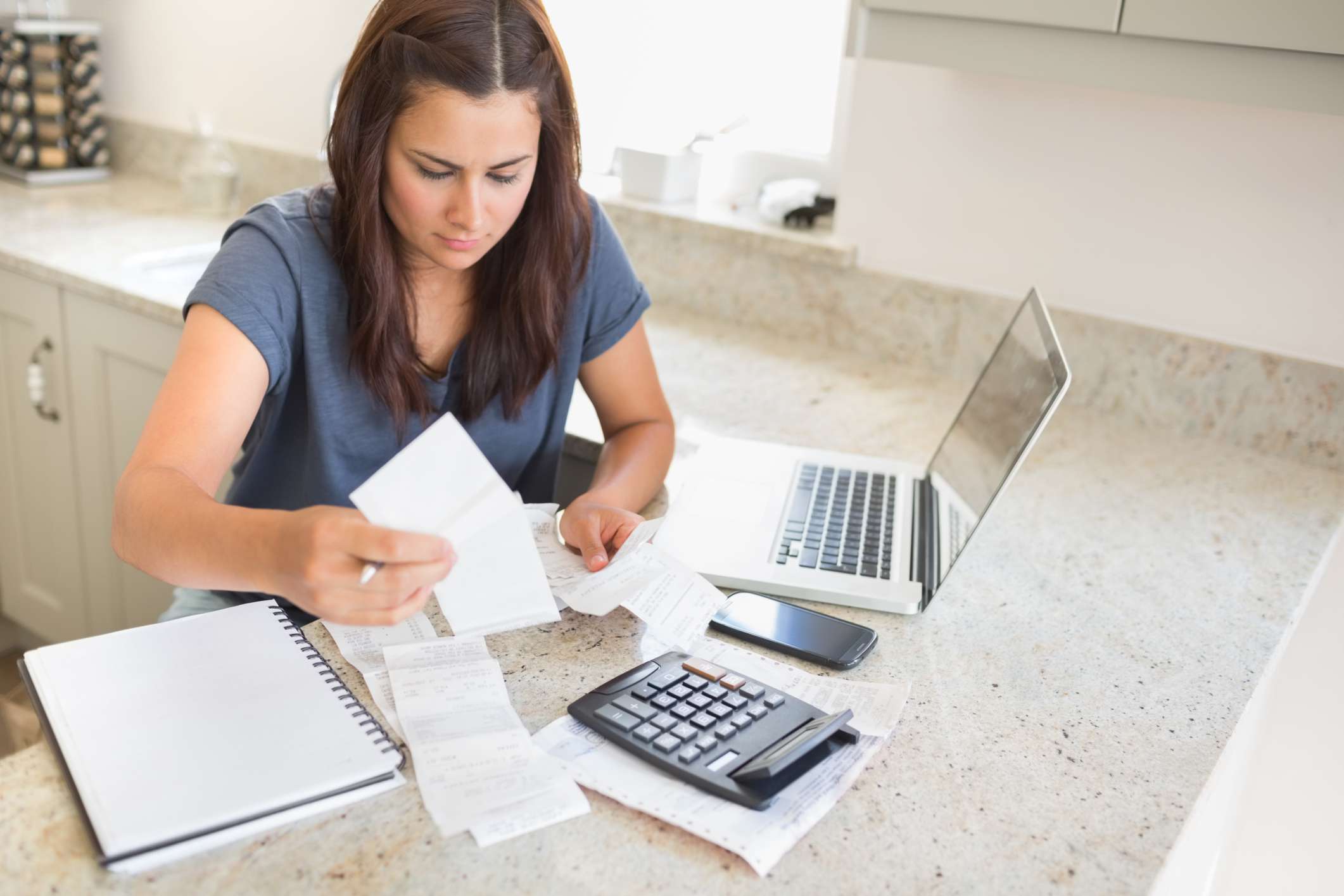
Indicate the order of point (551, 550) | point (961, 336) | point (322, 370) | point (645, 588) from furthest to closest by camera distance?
point (961, 336) < point (322, 370) < point (551, 550) < point (645, 588)

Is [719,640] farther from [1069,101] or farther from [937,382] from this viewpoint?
[1069,101]

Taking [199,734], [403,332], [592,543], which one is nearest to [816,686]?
[592,543]

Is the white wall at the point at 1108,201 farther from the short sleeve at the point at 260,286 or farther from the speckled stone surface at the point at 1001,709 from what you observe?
the short sleeve at the point at 260,286

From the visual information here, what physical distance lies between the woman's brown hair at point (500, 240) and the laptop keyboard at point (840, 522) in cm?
35

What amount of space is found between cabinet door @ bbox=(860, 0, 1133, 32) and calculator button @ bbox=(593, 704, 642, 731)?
2.94 feet

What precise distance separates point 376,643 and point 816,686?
1.23ft

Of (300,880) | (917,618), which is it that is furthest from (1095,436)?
(300,880)

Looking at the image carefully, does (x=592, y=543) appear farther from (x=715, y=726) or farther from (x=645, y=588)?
(x=715, y=726)

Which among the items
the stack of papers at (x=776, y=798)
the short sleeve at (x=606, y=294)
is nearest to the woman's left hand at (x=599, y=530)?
the stack of papers at (x=776, y=798)

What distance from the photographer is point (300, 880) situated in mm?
722

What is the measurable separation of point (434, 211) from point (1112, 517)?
863mm

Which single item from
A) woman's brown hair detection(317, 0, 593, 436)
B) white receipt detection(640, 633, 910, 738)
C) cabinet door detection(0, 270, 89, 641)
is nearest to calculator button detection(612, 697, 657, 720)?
white receipt detection(640, 633, 910, 738)

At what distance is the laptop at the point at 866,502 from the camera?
1148 millimetres

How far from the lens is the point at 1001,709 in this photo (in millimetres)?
980
